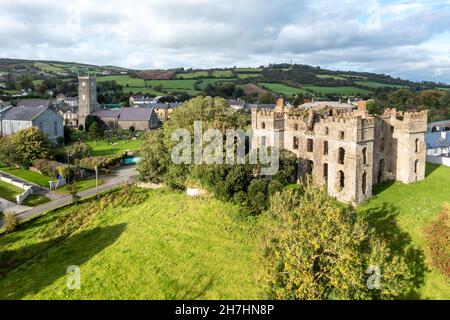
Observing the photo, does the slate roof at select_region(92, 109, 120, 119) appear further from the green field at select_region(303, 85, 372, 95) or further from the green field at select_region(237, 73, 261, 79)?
the green field at select_region(237, 73, 261, 79)

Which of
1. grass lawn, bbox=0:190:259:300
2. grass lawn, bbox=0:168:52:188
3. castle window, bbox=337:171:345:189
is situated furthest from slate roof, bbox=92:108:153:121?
castle window, bbox=337:171:345:189

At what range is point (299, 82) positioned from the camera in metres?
175

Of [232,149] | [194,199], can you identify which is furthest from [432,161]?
[194,199]

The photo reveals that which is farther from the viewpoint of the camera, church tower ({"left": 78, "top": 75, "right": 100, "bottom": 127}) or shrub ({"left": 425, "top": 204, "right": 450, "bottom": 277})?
church tower ({"left": 78, "top": 75, "right": 100, "bottom": 127})

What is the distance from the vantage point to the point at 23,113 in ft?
229

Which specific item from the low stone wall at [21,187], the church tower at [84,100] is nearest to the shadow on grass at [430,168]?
the low stone wall at [21,187]

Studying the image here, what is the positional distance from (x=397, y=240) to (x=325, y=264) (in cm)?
829

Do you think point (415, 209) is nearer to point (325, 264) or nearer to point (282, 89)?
point (325, 264)

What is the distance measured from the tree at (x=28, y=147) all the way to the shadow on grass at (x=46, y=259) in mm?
23406

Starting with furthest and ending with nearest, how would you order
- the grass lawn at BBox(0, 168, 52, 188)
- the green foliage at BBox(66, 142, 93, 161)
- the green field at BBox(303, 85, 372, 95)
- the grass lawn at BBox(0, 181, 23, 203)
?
1. the green field at BBox(303, 85, 372, 95)
2. the green foliage at BBox(66, 142, 93, 161)
3. the grass lawn at BBox(0, 168, 52, 188)
4. the grass lawn at BBox(0, 181, 23, 203)

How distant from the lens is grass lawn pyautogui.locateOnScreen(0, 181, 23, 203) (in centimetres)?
4099

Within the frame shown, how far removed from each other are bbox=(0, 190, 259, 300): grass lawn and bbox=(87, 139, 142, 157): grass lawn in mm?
28743

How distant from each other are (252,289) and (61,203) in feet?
77.8
